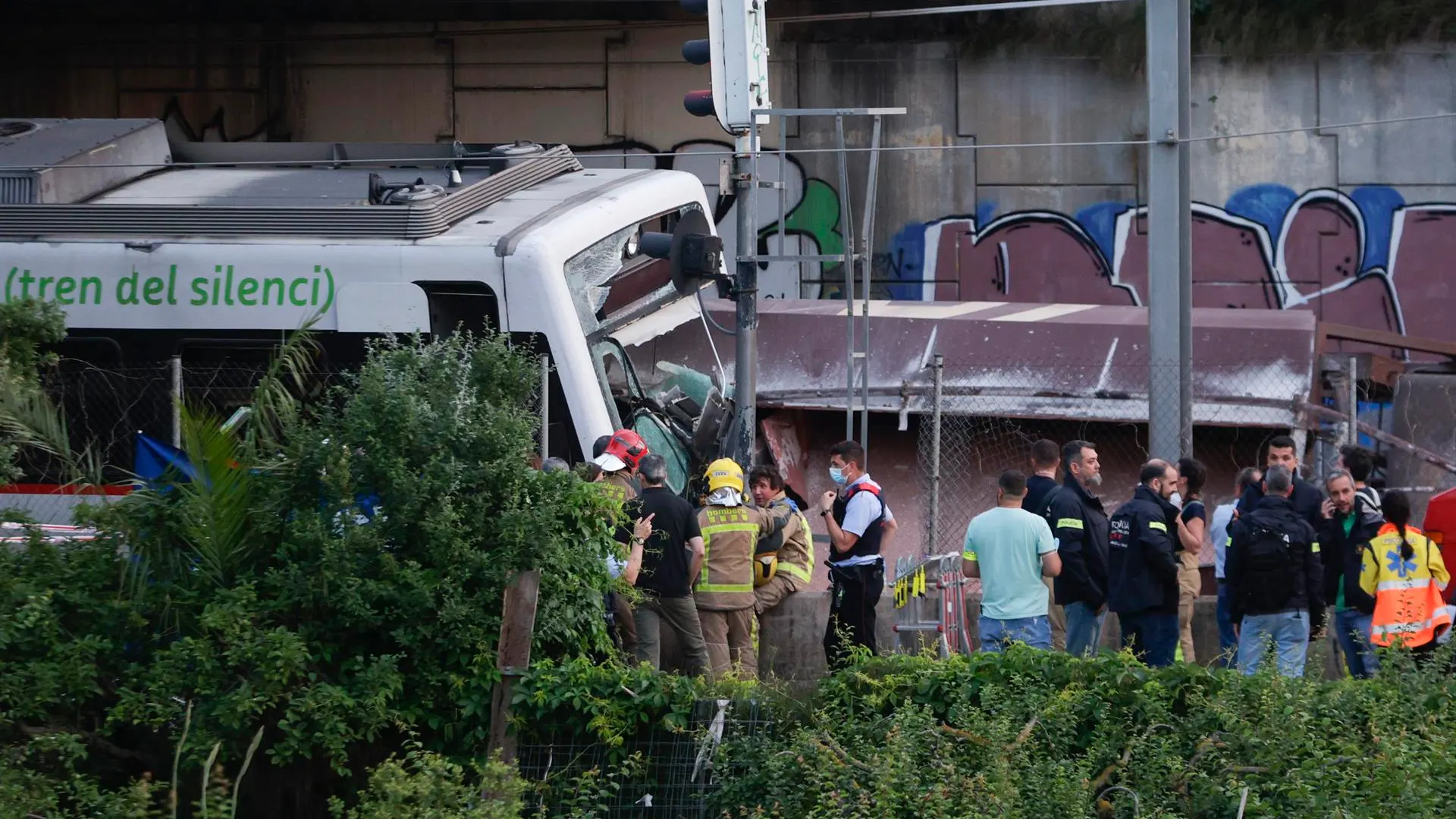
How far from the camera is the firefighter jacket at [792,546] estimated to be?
9.34m

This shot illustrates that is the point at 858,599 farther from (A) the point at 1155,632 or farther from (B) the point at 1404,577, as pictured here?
(B) the point at 1404,577

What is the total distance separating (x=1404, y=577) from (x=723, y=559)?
3.81 metres

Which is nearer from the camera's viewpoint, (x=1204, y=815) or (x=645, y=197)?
(x=1204, y=815)

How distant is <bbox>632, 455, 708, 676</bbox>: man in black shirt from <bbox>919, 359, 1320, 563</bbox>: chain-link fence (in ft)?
16.3

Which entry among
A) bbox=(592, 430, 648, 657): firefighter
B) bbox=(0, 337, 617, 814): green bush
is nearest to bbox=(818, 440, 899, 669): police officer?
bbox=(592, 430, 648, 657): firefighter

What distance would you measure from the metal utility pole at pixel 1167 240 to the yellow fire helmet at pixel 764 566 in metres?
3.11

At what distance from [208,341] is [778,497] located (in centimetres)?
360

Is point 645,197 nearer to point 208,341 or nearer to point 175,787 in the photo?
point 208,341

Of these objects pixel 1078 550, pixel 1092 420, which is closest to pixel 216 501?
pixel 1078 550

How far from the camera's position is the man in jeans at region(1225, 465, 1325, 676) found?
27.7 feet

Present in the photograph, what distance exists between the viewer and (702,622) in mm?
8938

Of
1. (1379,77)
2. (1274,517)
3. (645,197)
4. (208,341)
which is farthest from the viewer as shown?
(1379,77)

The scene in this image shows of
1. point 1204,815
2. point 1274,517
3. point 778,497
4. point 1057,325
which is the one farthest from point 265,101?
point 1204,815

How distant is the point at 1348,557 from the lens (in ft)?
29.4
